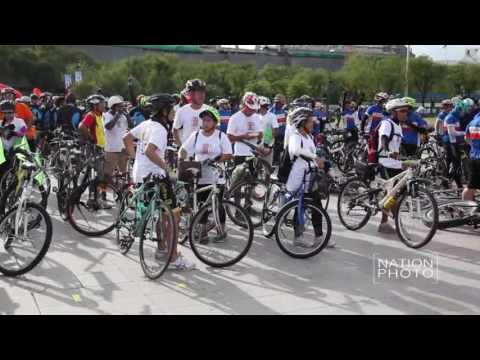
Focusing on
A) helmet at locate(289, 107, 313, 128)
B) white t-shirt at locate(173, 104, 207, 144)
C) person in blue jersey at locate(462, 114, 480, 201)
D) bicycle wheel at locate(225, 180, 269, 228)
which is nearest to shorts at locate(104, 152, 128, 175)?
white t-shirt at locate(173, 104, 207, 144)

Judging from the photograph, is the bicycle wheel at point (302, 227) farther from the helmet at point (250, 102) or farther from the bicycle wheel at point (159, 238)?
the helmet at point (250, 102)

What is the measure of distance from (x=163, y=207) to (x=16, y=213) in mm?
1535

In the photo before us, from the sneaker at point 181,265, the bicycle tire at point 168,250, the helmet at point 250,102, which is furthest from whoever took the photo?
the helmet at point 250,102

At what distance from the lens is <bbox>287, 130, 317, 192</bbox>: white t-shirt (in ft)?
21.2

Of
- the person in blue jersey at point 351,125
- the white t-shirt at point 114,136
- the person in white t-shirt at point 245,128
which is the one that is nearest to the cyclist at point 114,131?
the white t-shirt at point 114,136

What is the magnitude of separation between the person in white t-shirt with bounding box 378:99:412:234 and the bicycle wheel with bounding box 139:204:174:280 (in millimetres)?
3177

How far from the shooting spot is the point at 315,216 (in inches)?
248

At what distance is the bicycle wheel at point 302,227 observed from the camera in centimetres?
623

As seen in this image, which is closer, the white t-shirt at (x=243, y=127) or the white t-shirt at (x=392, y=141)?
the white t-shirt at (x=392, y=141)

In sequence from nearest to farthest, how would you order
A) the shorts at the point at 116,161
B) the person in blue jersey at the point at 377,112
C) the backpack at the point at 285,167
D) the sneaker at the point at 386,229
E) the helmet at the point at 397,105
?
the backpack at the point at 285,167 → the helmet at the point at 397,105 → the sneaker at the point at 386,229 → the shorts at the point at 116,161 → the person in blue jersey at the point at 377,112

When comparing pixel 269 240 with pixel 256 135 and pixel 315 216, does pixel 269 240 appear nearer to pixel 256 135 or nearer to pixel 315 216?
pixel 315 216

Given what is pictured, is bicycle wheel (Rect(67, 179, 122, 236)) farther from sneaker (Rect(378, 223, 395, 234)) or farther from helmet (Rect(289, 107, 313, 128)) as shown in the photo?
sneaker (Rect(378, 223, 395, 234))
